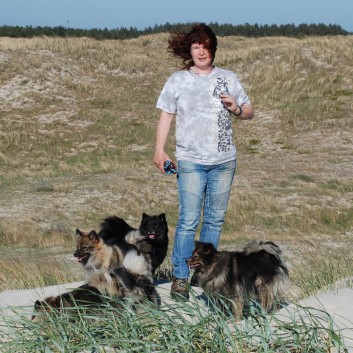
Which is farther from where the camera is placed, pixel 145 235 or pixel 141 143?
pixel 141 143

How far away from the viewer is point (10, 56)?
3509 cm

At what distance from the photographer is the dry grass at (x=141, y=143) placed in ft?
51.7

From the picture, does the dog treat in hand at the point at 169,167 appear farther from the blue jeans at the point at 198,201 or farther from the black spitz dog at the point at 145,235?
Answer: the black spitz dog at the point at 145,235

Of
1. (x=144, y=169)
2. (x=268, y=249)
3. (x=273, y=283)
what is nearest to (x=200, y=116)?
Result: (x=268, y=249)

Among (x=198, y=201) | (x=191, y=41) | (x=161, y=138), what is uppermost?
(x=191, y=41)

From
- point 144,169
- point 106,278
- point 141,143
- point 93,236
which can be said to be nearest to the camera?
point 106,278

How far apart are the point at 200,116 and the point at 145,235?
2.21 meters

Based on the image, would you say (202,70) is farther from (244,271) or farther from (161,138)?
(244,271)

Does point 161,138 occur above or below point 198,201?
above

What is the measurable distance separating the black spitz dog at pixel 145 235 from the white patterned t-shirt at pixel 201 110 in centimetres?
165

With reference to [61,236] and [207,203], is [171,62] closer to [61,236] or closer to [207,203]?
[61,236]

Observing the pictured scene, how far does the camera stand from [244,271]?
19.4ft

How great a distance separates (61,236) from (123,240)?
6.98m

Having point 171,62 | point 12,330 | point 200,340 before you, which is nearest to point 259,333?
point 200,340
